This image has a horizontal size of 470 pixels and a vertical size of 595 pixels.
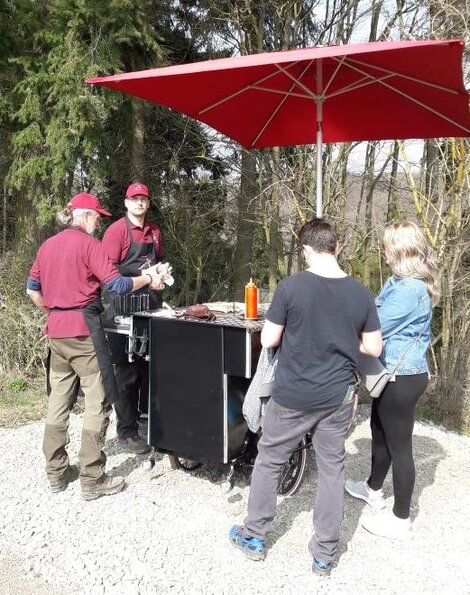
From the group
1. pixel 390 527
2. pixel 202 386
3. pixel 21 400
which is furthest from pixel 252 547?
pixel 21 400

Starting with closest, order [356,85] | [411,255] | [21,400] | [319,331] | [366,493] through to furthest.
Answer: [319,331] → [411,255] → [366,493] → [356,85] → [21,400]

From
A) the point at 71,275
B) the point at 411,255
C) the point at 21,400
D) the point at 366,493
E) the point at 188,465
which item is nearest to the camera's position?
the point at 411,255

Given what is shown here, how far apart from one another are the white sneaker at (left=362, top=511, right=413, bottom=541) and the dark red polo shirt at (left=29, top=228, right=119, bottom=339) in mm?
2006

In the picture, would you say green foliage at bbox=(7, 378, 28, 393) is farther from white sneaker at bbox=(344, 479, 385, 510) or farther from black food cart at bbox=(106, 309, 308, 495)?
white sneaker at bbox=(344, 479, 385, 510)

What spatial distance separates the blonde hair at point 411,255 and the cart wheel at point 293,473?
4.28ft

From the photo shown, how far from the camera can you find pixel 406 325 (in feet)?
9.64

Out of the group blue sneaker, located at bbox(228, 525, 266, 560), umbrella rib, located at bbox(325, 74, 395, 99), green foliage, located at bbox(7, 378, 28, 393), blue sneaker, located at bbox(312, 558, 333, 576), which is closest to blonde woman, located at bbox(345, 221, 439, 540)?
blue sneaker, located at bbox(312, 558, 333, 576)

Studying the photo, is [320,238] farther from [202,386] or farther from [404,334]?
[202,386]

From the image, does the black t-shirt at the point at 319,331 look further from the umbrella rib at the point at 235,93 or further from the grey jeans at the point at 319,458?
the umbrella rib at the point at 235,93

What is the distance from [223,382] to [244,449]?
0.52 m

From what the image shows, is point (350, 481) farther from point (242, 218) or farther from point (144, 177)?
point (144, 177)

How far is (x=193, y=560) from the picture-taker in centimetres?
282

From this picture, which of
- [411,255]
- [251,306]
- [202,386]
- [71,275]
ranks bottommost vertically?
[202,386]

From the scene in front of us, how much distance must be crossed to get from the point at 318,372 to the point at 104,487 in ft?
5.73
